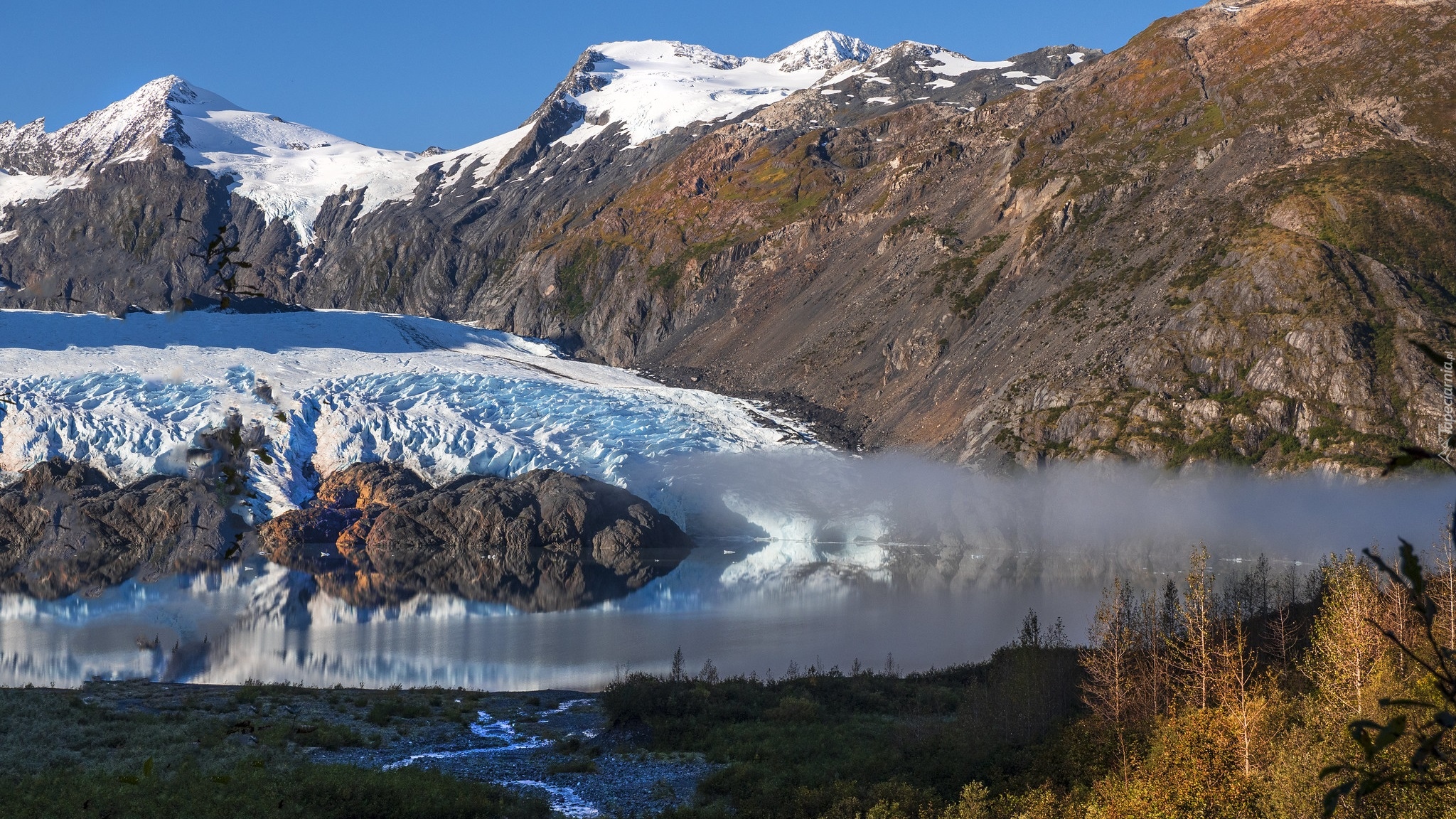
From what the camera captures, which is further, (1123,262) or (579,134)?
(579,134)

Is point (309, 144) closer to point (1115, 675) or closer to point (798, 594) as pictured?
point (798, 594)

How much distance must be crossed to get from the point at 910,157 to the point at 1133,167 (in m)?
26.6

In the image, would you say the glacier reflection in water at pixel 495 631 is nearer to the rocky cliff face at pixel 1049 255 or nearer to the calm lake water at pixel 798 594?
the calm lake water at pixel 798 594

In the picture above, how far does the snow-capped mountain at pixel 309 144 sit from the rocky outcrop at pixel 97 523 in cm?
9865

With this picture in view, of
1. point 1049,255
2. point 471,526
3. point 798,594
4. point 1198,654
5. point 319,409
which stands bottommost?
point 1198,654

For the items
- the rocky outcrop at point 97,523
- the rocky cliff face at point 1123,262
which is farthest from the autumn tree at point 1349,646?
the rocky outcrop at point 97,523

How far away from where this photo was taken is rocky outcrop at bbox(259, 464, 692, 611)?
74.7 m

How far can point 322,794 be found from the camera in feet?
66.0

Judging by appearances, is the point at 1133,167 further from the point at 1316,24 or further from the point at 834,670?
the point at 834,670

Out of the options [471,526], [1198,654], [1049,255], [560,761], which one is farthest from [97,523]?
[1049,255]

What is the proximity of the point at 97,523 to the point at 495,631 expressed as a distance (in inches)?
1394

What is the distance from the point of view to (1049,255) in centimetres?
9350

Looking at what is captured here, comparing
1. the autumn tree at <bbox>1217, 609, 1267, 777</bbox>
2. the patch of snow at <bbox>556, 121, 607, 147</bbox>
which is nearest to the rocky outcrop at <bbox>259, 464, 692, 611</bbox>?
the autumn tree at <bbox>1217, 609, 1267, 777</bbox>

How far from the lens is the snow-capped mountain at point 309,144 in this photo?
169 meters
